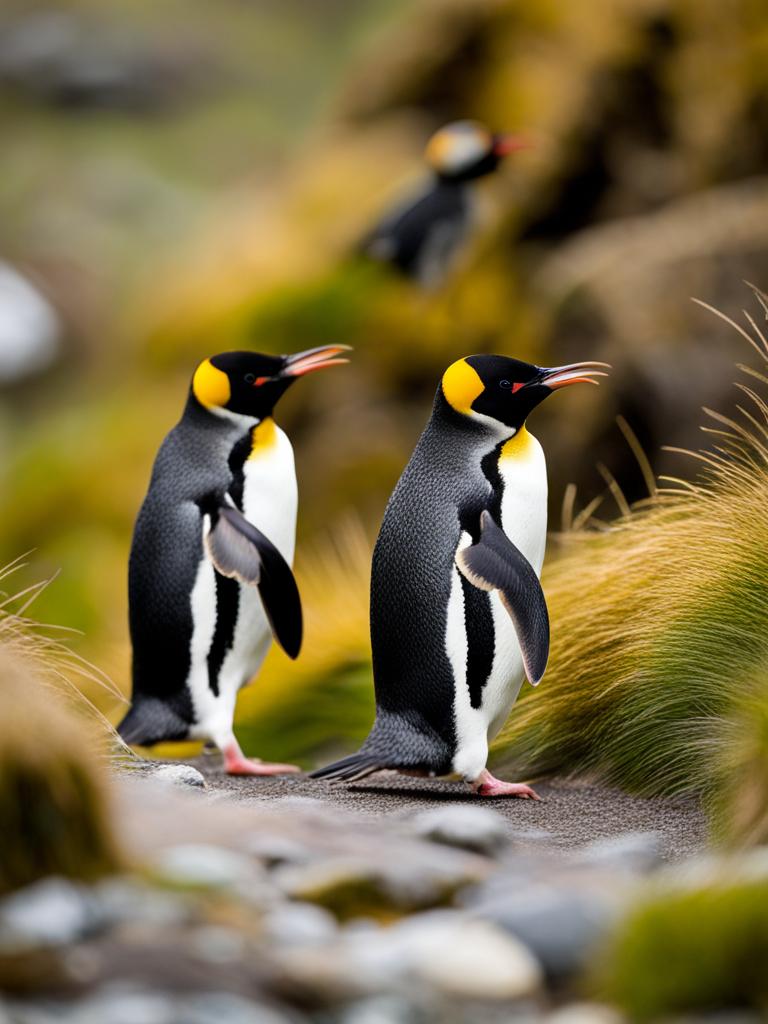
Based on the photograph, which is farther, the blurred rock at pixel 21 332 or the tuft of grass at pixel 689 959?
A: the blurred rock at pixel 21 332

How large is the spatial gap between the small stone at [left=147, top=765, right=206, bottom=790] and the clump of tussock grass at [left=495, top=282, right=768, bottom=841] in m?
0.94

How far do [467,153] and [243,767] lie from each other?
633 centimetres

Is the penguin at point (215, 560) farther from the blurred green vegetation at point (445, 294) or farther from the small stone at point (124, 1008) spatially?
the small stone at point (124, 1008)

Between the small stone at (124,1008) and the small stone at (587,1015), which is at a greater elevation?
the small stone at (124,1008)

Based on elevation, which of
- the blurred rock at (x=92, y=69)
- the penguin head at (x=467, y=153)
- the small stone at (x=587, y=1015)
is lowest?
the small stone at (x=587, y=1015)

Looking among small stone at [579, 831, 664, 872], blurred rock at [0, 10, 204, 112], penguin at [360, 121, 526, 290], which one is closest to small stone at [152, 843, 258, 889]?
small stone at [579, 831, 664, 872]

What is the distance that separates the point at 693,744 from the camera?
3588 millimetres

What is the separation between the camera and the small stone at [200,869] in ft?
7.50

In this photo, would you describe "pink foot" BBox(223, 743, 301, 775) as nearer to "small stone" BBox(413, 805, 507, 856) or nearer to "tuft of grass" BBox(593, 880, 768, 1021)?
"small stone" BBox(413, 805, 507, 856)

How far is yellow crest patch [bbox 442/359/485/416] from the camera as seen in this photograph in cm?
367

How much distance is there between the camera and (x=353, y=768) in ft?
11.6

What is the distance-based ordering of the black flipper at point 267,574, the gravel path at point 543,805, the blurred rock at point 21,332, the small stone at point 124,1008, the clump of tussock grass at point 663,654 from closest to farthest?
the small stone at point 124,1008
the gravel path at point 543,805
the clump of tussock grass at point 663,654
the black flipper at point 267,574
the blurred rock at point 21,332

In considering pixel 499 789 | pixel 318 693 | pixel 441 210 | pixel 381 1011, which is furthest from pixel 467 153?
pixel 381 1011

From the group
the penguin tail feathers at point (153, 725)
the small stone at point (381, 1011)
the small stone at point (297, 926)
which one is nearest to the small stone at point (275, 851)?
the small stone at point (297, 926)
